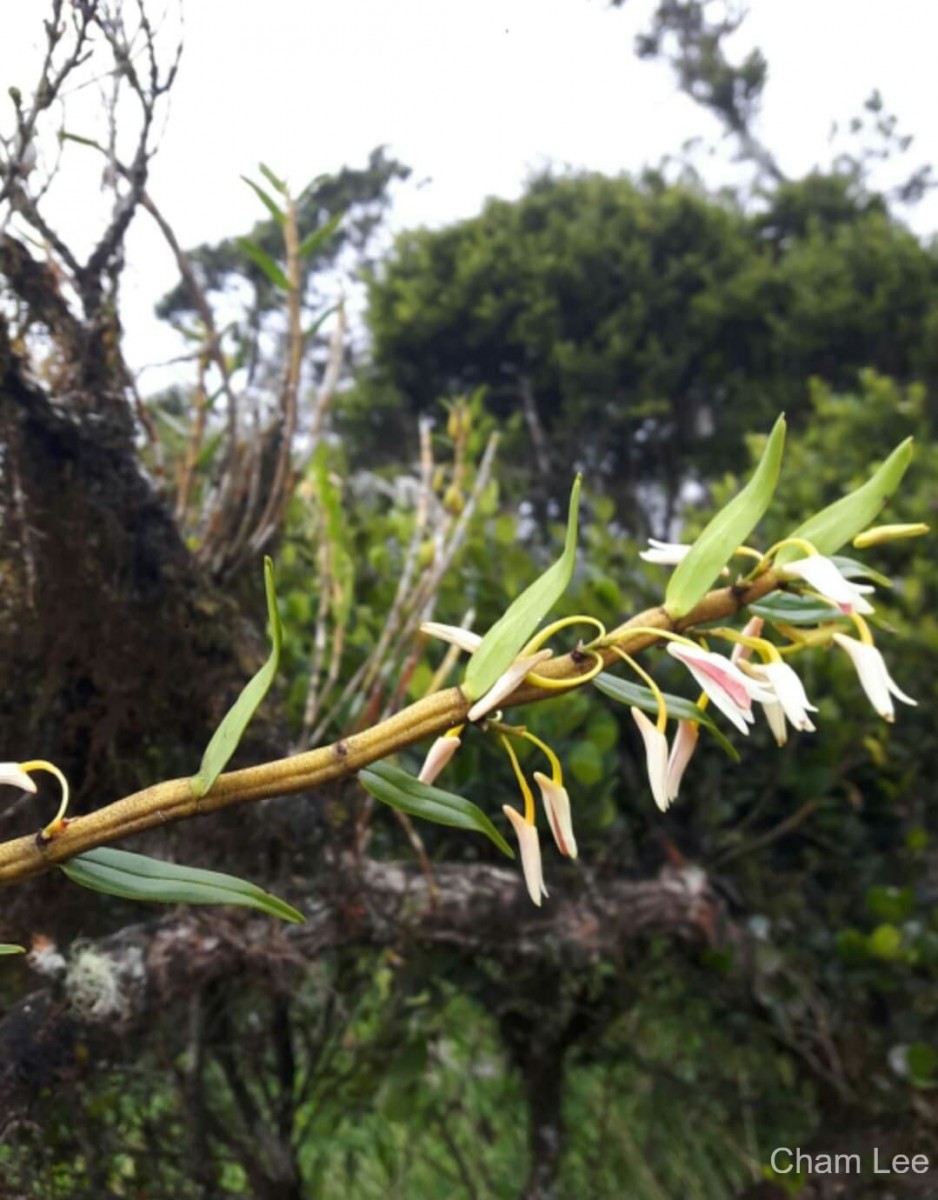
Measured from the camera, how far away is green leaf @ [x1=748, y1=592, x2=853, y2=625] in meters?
0.31

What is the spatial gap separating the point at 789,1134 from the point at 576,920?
0.49 metres

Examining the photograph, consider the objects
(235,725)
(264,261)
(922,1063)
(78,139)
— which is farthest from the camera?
(922,1063)

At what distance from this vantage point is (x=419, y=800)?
28 cm

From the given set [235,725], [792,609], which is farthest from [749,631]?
[235,725]

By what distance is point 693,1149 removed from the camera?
1185 millimetres

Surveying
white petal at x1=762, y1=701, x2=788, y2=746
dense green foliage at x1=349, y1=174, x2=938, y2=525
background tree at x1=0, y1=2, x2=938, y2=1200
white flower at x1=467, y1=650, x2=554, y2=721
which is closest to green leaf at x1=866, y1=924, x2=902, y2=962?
background tree at x1=0, y1=2, x2=938, y2=1200

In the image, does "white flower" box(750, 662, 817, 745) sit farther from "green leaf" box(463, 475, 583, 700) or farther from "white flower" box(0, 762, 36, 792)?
"white flower" box(0, 762, 36, 792)

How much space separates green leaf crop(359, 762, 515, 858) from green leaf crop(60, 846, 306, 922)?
39 millimetres

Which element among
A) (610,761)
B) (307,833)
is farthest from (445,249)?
(307,833)

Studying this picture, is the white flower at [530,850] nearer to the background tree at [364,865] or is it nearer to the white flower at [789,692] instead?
the white flower at [789,692]

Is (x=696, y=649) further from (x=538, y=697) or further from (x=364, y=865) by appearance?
(x=364, y=865)

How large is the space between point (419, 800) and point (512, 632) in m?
0.06

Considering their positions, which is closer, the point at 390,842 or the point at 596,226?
the point at 390,842

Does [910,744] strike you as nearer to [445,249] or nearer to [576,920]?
[576,920]
